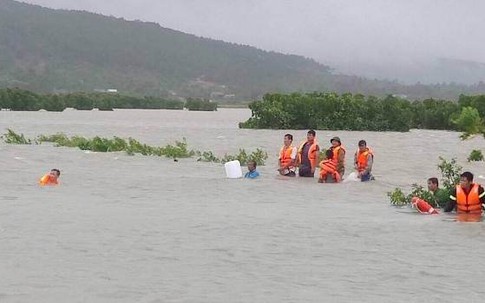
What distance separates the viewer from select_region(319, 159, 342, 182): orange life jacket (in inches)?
876

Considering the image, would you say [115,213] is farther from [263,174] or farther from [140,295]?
[263,174]

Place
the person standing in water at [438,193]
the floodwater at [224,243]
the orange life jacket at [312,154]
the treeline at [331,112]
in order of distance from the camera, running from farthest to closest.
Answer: the treeline at [331,112], the orange life jacket at [312,154], the person standing in water at [438,193], the floodwater at [224,243]

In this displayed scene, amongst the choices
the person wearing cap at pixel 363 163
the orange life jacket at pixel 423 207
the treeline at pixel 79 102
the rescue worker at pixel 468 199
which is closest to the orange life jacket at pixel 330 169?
the person wearing cap at pixel 363 163

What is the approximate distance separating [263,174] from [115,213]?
29.8 ft

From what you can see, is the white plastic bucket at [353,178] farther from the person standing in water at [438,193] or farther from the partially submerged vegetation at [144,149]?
the partially submerged vegetation at [144,149]

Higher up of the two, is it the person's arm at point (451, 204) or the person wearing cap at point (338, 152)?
the person wearing cap at point (338, 152)

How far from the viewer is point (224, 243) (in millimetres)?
13086

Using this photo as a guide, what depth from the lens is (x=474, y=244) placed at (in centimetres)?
1351

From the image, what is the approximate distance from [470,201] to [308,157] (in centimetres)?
720

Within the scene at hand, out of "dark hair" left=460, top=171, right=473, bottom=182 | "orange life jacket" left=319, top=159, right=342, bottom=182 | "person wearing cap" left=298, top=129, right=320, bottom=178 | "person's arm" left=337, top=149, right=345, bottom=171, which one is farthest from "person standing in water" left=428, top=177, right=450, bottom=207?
"person wearing cap" left=298, top=129, right=320, bottom=178

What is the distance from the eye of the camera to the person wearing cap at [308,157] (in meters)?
22.3

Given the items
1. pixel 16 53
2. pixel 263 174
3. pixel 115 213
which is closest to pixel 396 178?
pixel 263 174

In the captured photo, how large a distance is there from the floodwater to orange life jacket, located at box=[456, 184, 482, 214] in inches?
16.1

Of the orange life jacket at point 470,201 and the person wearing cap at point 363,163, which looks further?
the person wearing cap at point 363,163
